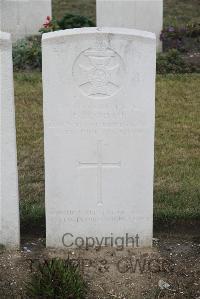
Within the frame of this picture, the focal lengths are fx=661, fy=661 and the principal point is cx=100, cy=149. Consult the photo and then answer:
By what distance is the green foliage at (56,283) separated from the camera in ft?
14.3

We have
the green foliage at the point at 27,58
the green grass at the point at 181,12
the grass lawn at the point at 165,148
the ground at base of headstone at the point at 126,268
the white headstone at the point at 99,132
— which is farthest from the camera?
the green grass at the point at 181,12

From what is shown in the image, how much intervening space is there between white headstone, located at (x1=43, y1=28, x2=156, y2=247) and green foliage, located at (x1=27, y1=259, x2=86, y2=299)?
0.76 m

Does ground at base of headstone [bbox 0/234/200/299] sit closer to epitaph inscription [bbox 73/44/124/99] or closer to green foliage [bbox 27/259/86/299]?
green foliage [bbox 27/259/86/299]

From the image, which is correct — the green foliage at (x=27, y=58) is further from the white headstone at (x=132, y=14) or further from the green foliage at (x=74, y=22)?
the white headstone at (x=132, y=14)

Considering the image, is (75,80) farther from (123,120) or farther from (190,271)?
(190,271)

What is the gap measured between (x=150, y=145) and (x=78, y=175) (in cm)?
60

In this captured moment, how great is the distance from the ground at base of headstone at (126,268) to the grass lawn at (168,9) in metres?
10.1

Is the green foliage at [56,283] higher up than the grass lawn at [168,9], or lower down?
lower down

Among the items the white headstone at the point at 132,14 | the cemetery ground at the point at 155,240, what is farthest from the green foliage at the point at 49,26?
the cemetery ground at the point at 155,240

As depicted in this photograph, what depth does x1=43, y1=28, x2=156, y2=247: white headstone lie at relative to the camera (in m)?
4.84

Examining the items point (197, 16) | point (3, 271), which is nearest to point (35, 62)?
point (197, 16)

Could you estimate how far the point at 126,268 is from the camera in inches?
196

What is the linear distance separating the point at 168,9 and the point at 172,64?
5606mm

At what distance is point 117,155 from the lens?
16.7 feet
